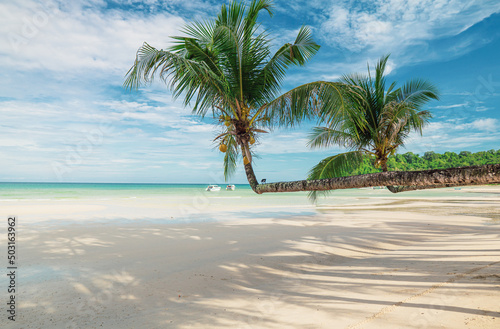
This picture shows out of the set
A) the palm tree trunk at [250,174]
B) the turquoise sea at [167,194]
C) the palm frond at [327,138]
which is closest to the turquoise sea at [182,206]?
the turquoise sea at [167,194]

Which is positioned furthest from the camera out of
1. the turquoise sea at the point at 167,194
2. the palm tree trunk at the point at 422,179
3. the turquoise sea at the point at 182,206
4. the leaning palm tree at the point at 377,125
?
the turquoise sea at the point at 167,194

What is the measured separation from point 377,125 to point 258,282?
5148mm

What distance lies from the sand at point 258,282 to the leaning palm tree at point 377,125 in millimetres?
1801

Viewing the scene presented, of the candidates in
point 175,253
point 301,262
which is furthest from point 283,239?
point 175,253

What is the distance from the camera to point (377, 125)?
286 inches

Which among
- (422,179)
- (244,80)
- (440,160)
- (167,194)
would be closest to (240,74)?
(244,80)

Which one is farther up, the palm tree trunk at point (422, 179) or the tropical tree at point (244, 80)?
the tropical tree at point (244, 80)

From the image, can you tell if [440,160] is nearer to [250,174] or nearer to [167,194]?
[250,174]

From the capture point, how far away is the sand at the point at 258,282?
298 centimetres

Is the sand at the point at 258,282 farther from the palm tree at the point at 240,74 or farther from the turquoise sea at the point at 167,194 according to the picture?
the turquoise sea at the point at 167,194

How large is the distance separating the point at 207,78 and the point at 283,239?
500 centimetres

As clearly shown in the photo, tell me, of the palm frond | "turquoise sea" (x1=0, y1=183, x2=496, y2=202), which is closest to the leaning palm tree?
the palm frond

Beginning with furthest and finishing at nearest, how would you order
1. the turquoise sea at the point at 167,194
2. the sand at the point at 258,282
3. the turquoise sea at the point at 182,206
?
1. the turquoise sea at the point at 167,194
2. the turquoise sea at the point at 182,206
3. the sand at the point at 258,282

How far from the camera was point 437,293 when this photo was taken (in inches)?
134
